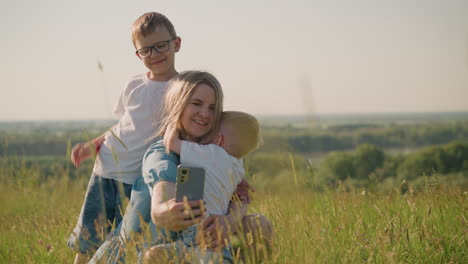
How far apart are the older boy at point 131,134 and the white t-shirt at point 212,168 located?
0.77 m

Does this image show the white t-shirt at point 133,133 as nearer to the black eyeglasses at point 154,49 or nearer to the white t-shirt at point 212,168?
the black eyeglasses at point 154,49

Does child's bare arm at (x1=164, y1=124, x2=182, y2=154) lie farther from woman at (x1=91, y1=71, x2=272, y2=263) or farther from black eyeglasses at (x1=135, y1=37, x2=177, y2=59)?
black eyeglasses at (x1=135, y1=37, x2=177, y2=59)

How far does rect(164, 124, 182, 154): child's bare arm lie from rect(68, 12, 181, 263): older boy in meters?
0.54

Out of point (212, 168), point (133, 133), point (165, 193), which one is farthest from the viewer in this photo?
point (133, 133)

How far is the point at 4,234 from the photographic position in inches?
153

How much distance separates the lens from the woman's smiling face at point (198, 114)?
2.60 meters

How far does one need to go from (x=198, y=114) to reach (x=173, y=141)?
26 cm

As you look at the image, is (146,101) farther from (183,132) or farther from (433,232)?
(433,232)

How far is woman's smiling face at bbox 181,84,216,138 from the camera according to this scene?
260 cm

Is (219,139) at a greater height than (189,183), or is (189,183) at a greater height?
(219,139)

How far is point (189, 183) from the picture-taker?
2088 mm

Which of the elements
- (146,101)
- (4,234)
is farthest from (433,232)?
(4,234)

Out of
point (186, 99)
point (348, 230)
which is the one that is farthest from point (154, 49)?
point (348, 230)

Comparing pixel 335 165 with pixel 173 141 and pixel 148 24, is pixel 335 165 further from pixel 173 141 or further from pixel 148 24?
pixel 173 141
